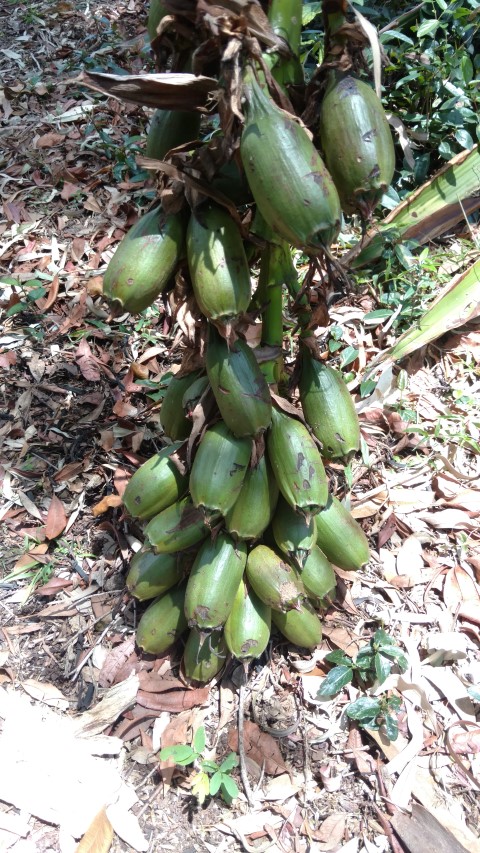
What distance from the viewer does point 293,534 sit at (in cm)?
177

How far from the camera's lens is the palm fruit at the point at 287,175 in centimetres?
109

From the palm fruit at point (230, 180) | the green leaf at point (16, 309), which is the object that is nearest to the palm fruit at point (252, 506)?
the palm fruit at point (230, 180)

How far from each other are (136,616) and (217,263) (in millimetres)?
1463

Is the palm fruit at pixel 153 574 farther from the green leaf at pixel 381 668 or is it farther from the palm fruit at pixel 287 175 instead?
the palm fruit at pixel 287 175

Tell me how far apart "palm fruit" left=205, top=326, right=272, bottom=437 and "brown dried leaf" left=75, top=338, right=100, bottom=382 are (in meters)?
1.58

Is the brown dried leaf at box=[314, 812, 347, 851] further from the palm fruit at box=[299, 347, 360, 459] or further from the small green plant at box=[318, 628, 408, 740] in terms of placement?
the palm fruit at box=[299, 347, 360, 459]

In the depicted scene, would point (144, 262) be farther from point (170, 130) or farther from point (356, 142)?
point (356, 142)

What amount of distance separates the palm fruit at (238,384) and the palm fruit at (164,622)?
776 millimetres

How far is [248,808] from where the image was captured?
191 centimetres

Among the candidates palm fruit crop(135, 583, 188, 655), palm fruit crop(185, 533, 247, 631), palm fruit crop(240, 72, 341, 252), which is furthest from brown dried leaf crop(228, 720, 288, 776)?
palm fruit crop(240, 72, 341, 252)

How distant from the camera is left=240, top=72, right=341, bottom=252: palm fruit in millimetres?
1092

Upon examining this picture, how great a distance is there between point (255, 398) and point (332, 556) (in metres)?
0.70

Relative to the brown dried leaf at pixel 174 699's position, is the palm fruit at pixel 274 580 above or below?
above

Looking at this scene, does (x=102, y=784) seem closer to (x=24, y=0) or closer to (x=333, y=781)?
(x=333, y=781)
